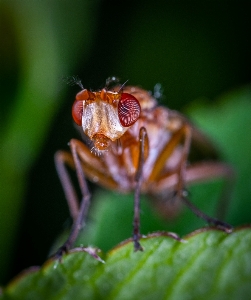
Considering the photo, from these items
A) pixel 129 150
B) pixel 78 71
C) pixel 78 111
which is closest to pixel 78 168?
pixel 129 150

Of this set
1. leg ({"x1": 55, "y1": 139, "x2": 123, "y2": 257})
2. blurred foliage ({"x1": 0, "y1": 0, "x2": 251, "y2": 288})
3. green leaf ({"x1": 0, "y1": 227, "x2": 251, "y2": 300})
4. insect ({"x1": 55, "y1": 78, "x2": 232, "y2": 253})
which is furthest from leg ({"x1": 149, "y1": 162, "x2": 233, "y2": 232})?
green leaf ({"x1": 0, "y1": 227, "x2": 251, "y2": 300})

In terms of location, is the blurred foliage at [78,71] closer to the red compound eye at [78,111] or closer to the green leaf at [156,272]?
the red compound eye at [78,111]

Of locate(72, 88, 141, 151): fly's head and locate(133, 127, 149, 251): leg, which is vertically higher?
locate(72, 88, 141, 151): fly's head

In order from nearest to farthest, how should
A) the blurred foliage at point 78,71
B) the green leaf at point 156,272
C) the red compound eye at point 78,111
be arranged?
the green leaf at point 156,272 < the red compound eye at point 78,111 < the blurred foliage at point 78,71

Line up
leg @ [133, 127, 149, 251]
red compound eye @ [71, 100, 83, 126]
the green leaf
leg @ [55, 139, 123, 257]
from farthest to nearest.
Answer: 1. leg @ [55, 139, 123, 257]
2. red compound eye @ [71, 100, 83, 126]
3. leg @ [133, 127, 149, 251]
4. the green leaf

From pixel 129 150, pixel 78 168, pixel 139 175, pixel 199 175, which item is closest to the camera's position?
pixel 139 175

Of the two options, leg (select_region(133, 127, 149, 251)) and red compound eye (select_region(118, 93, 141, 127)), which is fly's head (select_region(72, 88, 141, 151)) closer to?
red compound eye (select_region(118, 93, 141, 127))

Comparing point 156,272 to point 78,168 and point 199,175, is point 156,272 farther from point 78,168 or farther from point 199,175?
point 199,175

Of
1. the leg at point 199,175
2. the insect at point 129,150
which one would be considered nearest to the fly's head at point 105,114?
the insect at point 129,150
